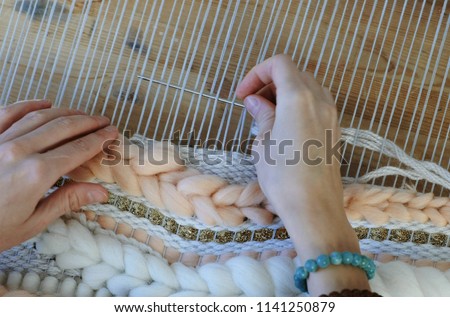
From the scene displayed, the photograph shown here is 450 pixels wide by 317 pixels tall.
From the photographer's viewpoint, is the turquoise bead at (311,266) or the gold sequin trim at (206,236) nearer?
the turquoise bead at (311,266)

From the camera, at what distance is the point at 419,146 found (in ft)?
3.11

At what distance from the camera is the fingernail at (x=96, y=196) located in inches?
29.3

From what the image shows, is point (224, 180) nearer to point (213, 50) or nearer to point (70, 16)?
point (213, 50)

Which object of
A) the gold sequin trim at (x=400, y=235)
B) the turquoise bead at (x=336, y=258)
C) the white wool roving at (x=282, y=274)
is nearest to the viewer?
the turquoise bead at (x=336, y=258)

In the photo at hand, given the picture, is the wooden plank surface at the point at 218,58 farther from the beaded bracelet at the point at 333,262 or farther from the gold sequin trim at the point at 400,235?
the beaded bracelet at the point at 333,262

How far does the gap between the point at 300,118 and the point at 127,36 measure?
41 cm

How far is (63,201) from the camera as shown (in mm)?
721

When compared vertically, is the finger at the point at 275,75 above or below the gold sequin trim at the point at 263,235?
above

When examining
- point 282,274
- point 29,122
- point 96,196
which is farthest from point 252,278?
Result: point 29,122

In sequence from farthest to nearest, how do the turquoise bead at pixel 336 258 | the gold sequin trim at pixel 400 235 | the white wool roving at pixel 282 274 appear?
1. the gold sequin trim at pixel 400 235
2. the white wool roving at pixel 282 274
3. the turquoise bead at pixel 336 258

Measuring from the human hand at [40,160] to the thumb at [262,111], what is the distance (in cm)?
22

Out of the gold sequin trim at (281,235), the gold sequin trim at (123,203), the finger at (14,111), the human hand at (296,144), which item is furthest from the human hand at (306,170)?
the finger at (14,111)

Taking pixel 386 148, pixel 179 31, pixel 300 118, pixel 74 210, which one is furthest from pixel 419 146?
pixel 74 210

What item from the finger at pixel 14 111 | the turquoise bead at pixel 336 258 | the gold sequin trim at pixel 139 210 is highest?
the finger at pixel 14 111
